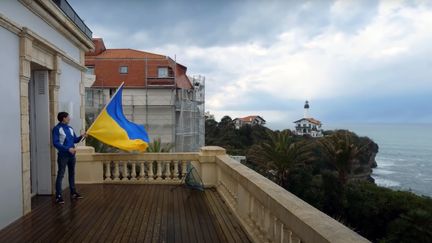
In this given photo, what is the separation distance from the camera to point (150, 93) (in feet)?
121

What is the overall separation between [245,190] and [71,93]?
19.3ft

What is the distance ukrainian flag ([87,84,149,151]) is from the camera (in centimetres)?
848

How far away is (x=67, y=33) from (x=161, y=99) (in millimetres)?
27594

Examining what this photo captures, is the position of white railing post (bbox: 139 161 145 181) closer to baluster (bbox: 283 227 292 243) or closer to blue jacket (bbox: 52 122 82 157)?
blue jacket (bbox: 52 122 82 157)

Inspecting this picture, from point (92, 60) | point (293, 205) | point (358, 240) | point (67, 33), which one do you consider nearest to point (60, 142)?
point (67, 33)

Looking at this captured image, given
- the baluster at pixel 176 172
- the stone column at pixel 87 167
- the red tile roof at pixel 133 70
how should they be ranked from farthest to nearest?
the red tile roof at pixel 133 70
the baluster at pixel 176 172
the stone column at pixel 87 167

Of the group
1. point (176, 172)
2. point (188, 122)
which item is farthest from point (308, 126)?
point (176, 172)

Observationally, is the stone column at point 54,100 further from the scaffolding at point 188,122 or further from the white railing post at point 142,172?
the scaffolding at point 188,122

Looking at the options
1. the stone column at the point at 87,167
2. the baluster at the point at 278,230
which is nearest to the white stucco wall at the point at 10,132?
the stone column at the point at 87,167

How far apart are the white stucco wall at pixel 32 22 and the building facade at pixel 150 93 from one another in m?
25.6

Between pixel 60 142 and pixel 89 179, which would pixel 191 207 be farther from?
pixel 89 179

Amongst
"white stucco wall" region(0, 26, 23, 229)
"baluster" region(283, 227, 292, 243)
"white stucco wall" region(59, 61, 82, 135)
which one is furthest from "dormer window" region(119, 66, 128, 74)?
"baluster" region(283, 227, 292, 243)

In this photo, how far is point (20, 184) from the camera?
6.26 metres

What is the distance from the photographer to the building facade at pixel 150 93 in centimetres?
3562
